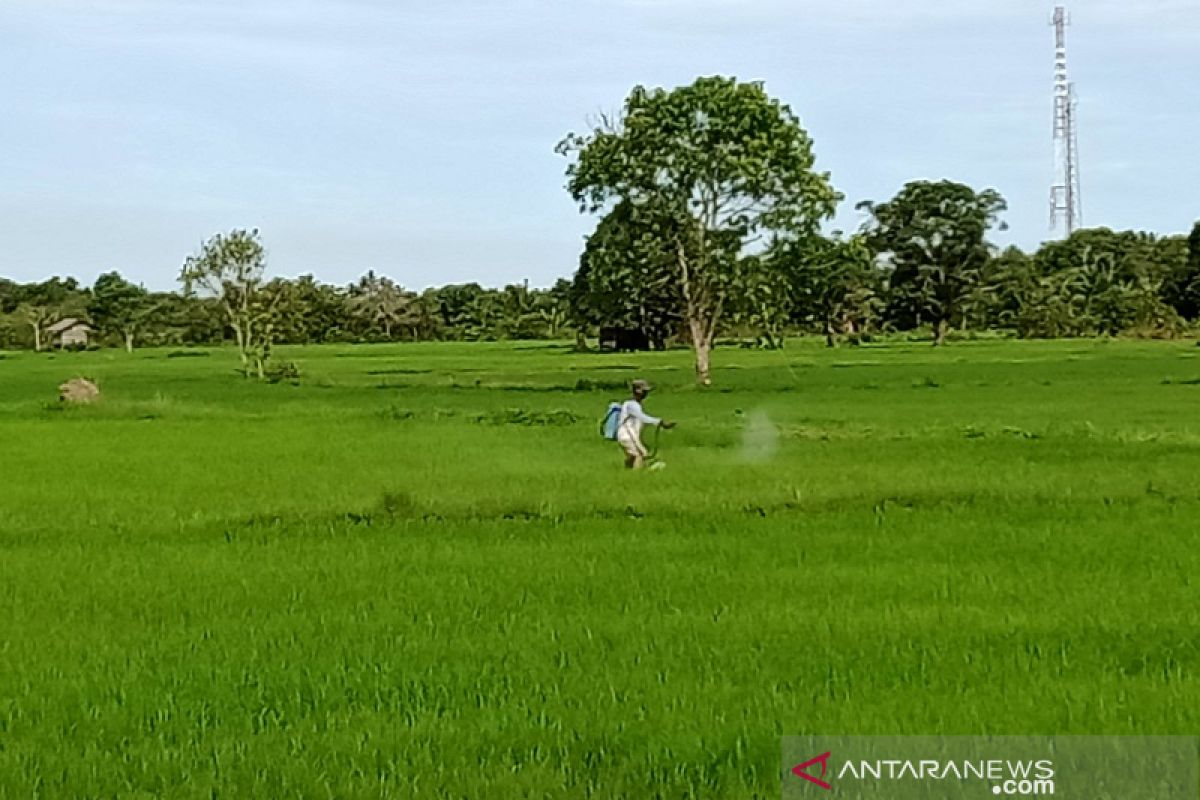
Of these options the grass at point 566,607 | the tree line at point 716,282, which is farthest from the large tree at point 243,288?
the grass at point 566,607

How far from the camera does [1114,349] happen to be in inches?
2112

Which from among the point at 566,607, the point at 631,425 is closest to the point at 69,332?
the point at 631,425

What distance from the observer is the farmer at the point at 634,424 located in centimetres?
1459

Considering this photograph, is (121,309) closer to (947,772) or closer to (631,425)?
(631,425)

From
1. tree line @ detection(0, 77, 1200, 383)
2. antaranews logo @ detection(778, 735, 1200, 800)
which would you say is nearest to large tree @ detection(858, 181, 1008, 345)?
tree line @ detection(0, 77, 1200, 383)

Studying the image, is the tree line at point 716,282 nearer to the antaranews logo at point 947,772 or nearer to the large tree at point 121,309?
the large tree at point 121,309

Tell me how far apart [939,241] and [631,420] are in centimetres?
6229

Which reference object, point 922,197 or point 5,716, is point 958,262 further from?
point 5,716

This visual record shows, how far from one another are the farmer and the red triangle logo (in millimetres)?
9444

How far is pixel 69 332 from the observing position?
8344cm

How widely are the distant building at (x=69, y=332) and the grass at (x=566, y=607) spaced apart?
220 feet

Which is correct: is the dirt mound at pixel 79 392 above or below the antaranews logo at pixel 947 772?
above

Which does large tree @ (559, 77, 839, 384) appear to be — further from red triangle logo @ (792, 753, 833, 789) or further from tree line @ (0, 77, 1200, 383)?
red triangle logo @ (792, 753, 833, 789)

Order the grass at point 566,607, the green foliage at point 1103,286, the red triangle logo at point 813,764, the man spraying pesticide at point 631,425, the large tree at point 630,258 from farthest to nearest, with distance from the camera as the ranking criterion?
the green foliage at point 1103,286 < the large tree at point 630,258 < the man spraying pesticide at point 631,425 < the grass at point 566,607 < the red triangle logo at point 813,764
